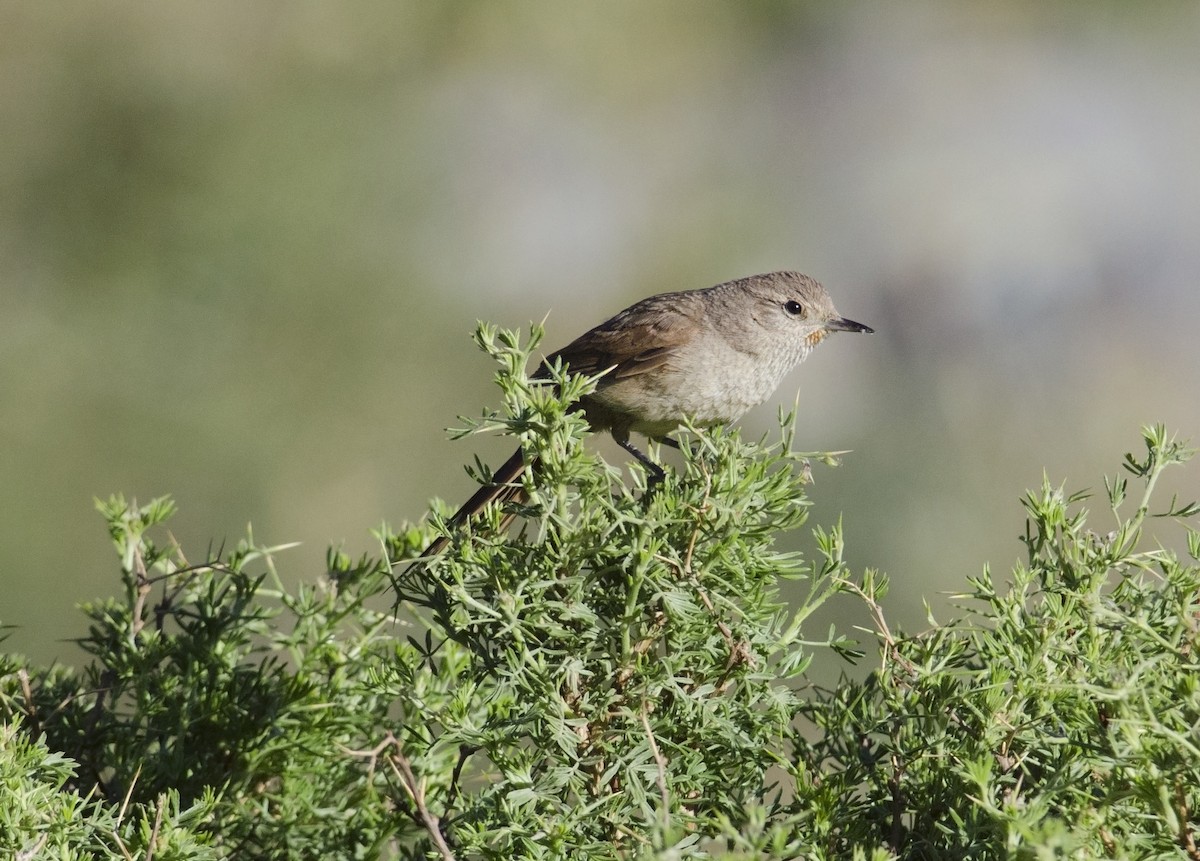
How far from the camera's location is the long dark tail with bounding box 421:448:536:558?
1.75m

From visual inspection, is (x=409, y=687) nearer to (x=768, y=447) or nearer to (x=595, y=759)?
(x=595, y=759)

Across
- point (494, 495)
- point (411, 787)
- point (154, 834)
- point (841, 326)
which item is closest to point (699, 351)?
point (841, 326)

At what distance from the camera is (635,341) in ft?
13.0

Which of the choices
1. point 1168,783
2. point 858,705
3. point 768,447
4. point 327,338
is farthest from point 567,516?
point 327,338

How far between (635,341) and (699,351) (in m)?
Result: 0.23

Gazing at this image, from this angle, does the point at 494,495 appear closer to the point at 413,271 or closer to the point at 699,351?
the point at 699,351

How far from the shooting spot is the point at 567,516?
1.64 metres

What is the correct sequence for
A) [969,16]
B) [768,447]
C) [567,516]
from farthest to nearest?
[969,16] < [768,447] < [567,516]

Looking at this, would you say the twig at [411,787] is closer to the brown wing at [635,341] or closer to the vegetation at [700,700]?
the vegetation at [700,700]

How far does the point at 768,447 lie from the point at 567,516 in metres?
0.33

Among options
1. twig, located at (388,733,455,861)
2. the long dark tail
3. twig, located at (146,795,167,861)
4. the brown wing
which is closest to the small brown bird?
the brown wing

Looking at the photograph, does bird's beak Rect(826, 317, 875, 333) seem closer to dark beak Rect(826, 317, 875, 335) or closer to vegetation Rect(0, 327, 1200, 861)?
dark beak Rect(826, 317, 875, 335)

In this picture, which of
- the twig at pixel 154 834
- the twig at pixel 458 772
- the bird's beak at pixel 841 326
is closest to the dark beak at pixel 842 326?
the bird's beak at pixel 841 326

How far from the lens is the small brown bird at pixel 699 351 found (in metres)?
3.74
